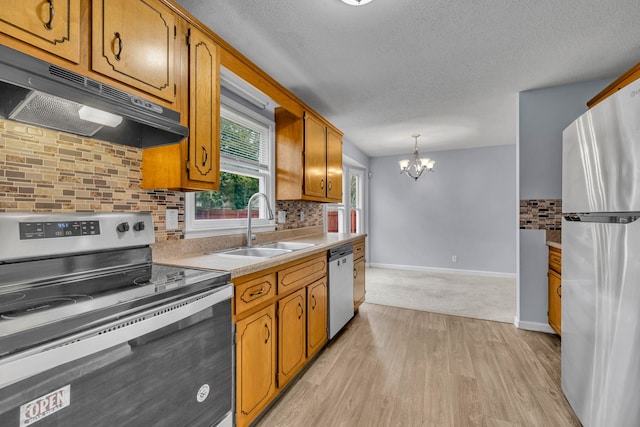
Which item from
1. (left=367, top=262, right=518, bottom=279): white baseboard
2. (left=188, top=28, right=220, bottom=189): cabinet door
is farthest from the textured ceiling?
(left=367, top=262, right=518, bottom=279): white baseboard

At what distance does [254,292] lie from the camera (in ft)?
5.17

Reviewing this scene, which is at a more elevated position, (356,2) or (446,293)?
(356,2)

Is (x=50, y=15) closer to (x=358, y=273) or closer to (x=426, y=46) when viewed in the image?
(x=426, y=46)

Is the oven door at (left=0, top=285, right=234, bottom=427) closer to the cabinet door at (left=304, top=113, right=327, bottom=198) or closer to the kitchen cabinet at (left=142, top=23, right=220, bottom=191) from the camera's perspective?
the kitchen cabinet at (left=142, top=23, right=220, bottom=191)

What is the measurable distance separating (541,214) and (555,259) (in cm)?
50

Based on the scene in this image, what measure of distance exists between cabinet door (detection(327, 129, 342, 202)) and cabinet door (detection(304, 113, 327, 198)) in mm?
123

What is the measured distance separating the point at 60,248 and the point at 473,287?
4.94 m

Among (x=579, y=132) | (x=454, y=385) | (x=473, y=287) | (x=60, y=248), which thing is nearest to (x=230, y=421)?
(x=60, y=248)

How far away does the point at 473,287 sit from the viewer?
180 inches

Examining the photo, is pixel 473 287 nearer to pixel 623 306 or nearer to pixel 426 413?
pixel 426 413

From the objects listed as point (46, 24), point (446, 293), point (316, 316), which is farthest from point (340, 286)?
point (46, 24)

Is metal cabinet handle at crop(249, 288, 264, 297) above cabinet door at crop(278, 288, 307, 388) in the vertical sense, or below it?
above

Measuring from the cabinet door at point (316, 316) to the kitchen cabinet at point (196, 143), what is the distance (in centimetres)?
108

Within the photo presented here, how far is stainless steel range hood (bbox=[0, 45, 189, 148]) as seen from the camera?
2.88 feet
